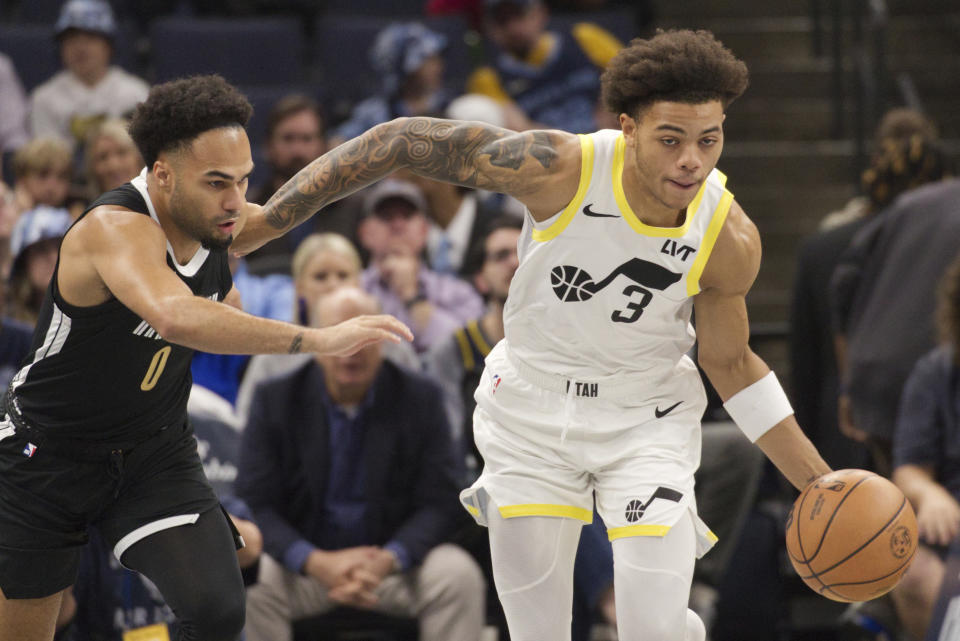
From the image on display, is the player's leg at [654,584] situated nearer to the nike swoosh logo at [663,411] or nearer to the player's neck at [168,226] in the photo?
the nike swoosh logo at [663,411]

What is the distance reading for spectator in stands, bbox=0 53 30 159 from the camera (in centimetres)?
745

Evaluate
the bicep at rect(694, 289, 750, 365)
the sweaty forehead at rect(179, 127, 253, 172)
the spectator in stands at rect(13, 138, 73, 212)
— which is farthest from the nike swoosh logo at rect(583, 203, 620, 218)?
the spectator in stands at rect(13, 138, 73, 212)

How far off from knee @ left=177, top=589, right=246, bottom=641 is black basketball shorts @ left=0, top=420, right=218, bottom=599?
240 millimetres

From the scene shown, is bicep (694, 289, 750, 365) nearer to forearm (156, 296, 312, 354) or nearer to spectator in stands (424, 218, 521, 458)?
forearm (156, 296, 312, 354)

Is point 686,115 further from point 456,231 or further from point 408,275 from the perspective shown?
point 456,231

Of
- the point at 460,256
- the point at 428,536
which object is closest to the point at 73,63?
the point at 460,256

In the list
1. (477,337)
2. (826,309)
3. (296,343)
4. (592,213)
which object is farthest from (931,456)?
(296,343)

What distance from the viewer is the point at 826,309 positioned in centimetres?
620

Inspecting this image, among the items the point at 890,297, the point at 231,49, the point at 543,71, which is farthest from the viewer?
the point at 231,49

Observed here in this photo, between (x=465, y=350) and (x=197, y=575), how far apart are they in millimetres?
2299

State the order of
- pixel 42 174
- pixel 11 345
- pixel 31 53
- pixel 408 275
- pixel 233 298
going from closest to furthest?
pixel 233 298
pixel 11 345
pixel 408 275
pixel 42 174
pixel 31 53

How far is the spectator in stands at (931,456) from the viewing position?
496cm

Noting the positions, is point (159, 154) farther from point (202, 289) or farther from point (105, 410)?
point (105, 410)

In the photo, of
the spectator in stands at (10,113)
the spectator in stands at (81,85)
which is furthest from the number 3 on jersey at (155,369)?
the spectator in stands at (10,113)
